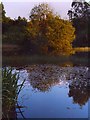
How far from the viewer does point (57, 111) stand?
17.9 feet

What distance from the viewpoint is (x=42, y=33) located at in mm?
21672

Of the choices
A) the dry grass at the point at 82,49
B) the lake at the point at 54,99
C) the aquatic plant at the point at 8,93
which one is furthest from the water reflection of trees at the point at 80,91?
the dry grass at the point at 82,49

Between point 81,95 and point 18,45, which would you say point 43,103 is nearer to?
point 81,95

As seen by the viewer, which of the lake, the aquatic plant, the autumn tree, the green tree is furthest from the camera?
the autumn tree

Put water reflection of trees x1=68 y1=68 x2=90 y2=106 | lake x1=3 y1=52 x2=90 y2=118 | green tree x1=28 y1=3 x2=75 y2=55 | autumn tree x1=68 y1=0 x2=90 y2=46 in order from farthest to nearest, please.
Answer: autumn tree x1=68 y1=0 x2=90 y2=46 < green tree x1=28 y1=3 x2=75 y2=55 < water reflection of trees x1=68 y1=68 x2=90 y2=106 < lake x1=3 y1=52 x2=90 y2=118

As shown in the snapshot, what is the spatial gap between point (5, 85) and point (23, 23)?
60.4ft

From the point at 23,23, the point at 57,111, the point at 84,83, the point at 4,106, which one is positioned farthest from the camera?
the point at 23,23

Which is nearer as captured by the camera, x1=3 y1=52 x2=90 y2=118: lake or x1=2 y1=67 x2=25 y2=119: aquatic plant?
x1=2 y1=67 x2=25 y2=119: aquatic plant

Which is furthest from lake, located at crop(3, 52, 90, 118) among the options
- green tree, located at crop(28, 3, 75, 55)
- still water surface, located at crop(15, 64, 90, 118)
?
green tree, located at crop(28, 3, 75, 55)

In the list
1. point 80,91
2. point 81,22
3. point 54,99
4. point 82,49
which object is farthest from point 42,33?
point 54,99

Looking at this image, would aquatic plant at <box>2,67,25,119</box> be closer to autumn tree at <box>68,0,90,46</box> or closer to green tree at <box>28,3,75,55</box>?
green tree at <box>28,3,75,55</box>

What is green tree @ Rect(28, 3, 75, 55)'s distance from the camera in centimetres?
2102

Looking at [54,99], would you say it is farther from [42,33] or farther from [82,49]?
[82,49]

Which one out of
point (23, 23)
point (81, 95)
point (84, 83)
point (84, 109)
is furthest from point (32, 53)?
point (84, 109)
